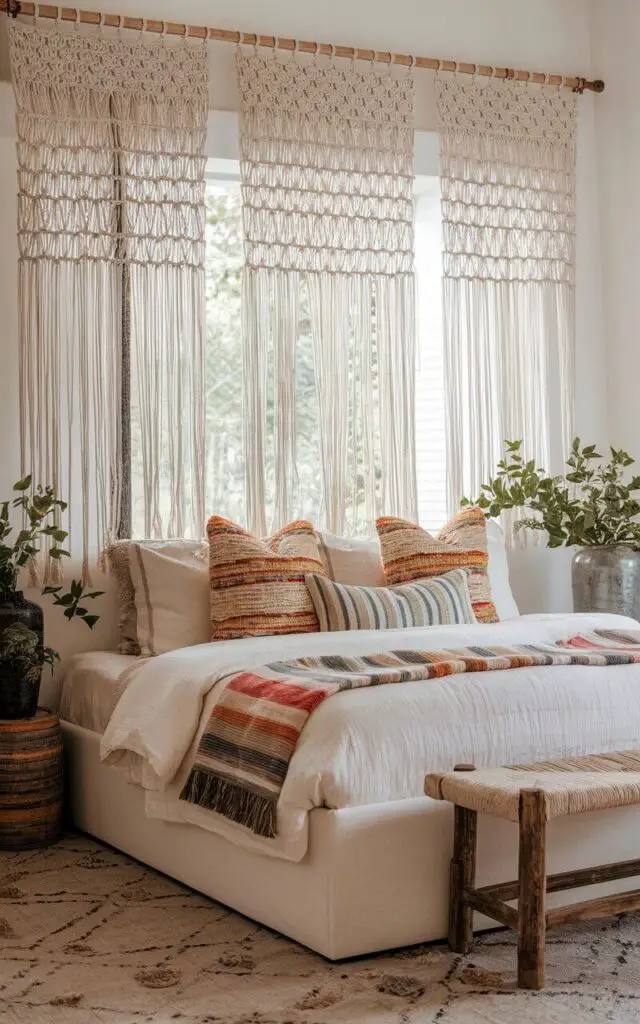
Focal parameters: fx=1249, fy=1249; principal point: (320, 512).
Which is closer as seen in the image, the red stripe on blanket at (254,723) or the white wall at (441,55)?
the red stripe on blanket at (254,723)

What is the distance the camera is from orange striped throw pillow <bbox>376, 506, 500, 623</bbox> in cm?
430

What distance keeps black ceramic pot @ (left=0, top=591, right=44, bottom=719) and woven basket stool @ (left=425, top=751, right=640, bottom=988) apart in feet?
5.19

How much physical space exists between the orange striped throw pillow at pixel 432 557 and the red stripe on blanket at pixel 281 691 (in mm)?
1205

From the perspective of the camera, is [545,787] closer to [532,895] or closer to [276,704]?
[532,895]

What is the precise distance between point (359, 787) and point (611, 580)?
2203 mm

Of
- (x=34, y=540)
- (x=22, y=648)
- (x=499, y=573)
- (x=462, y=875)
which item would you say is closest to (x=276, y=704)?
(x=462, y=875)

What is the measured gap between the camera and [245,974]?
2.69 m

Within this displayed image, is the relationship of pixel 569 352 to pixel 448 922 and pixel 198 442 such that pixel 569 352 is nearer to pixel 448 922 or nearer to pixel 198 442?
pixel 198 442

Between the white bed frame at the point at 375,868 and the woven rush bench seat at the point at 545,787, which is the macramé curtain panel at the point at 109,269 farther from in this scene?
the woven rush bench seat at the point at 545,787

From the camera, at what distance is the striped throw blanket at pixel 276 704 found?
2889 millimetres

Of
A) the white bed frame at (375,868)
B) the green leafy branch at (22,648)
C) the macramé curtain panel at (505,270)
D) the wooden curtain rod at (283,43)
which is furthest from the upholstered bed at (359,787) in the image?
the wooden curtain rod at (283,43)

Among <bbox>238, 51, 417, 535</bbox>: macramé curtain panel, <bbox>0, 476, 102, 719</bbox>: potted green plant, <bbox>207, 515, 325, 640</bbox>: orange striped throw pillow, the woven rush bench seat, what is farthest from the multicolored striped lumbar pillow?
the woven rush bench seat

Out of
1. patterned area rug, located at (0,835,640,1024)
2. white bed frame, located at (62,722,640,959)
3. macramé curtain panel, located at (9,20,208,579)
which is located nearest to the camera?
patterned area rug, located at (0,835,640,1024)

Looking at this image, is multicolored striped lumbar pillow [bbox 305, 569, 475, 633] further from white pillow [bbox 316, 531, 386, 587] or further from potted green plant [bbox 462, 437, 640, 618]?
potted green plant [bbox 462, 437, 640, 618]
